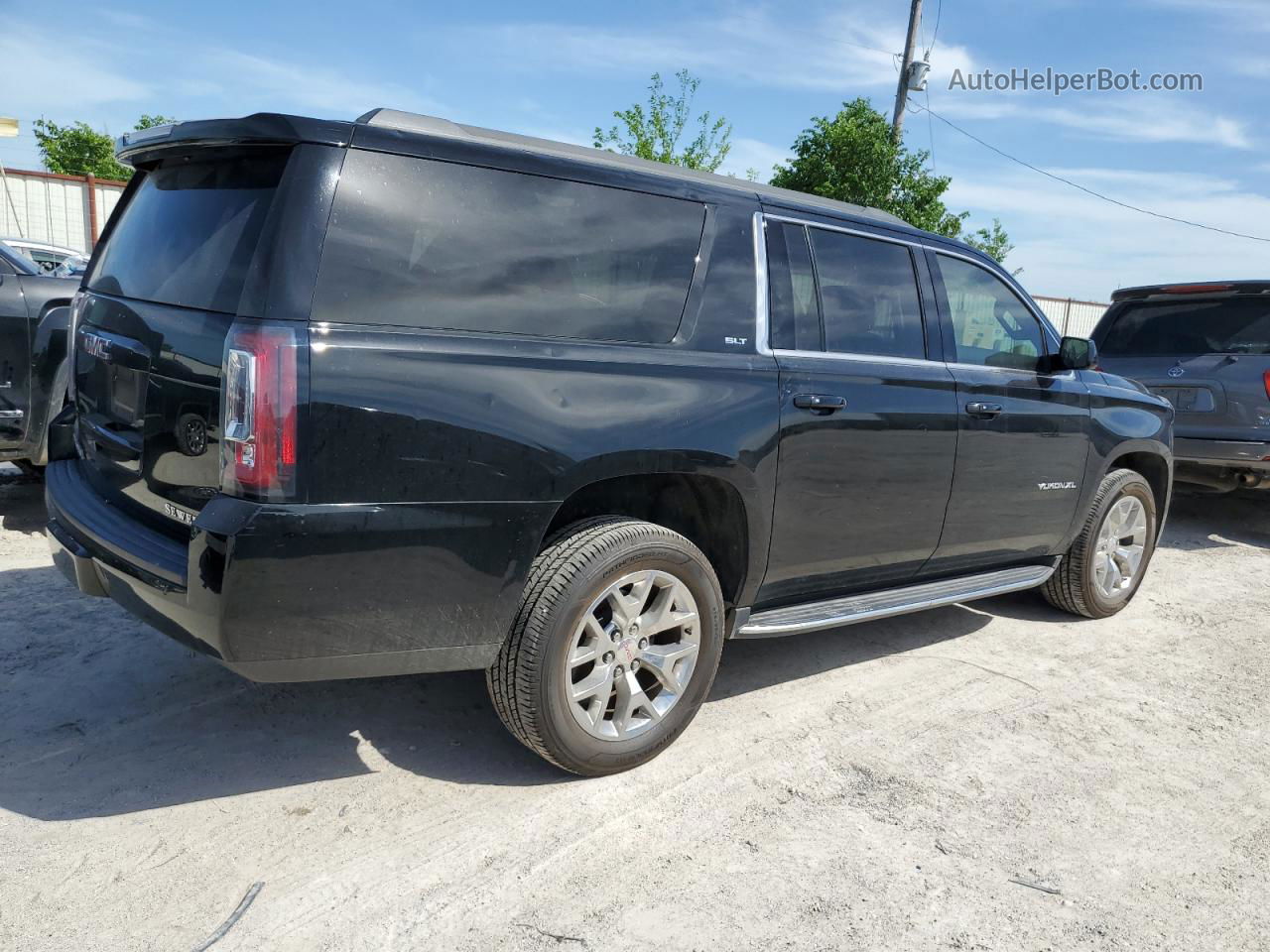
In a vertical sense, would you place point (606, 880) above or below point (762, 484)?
below

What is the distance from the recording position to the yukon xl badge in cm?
268

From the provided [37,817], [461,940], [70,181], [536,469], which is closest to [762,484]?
[536,469]

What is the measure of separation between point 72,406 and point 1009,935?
3.33 m

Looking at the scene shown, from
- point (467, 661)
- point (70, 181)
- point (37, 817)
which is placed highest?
point (70, 181)

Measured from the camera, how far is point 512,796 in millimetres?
3043

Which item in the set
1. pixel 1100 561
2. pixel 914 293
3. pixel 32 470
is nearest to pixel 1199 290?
pixel 1100 561

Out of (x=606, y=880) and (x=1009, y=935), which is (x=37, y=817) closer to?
(x=606, y=880)

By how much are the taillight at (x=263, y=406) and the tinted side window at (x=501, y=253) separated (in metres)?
0.16

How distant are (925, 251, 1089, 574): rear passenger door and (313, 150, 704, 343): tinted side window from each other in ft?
5.09

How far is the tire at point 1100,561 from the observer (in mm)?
5070

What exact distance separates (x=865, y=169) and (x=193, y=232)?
1381 cm

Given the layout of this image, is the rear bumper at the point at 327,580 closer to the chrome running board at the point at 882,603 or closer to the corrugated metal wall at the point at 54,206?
the chrome running board at the point at 882,603

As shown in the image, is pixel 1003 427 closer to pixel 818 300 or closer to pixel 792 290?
pixel 818 300

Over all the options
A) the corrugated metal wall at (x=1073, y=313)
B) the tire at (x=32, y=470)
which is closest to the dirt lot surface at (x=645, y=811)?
the tire at (x=32, y=470)
